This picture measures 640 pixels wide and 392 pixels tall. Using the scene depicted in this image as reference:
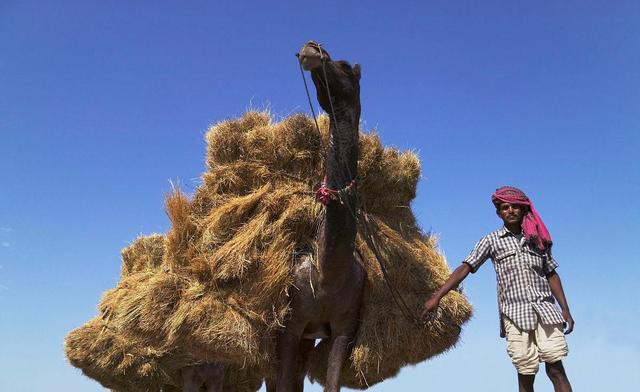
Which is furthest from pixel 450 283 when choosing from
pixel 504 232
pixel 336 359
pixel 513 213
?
pixel 336 359

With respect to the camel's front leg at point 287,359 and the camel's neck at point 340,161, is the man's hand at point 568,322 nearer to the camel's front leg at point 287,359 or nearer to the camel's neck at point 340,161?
the camel's neck at point 340,161

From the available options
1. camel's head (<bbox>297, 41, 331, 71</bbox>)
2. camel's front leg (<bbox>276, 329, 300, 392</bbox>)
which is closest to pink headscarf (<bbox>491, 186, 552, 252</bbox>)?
camel's head (<bbox>297, 41, 331, 71</bbox>)

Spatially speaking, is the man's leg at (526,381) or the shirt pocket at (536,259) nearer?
the man's leg at (526,381)

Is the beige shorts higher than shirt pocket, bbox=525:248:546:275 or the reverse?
the reverse

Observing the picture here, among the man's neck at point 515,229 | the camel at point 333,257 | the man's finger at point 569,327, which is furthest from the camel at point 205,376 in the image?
the man's finger at point 569,327

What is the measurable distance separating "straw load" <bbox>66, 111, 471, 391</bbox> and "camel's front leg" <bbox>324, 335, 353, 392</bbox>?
11 cm

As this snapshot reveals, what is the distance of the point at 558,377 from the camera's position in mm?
4090

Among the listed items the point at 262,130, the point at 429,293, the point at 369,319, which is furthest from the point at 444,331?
the point at 262,130

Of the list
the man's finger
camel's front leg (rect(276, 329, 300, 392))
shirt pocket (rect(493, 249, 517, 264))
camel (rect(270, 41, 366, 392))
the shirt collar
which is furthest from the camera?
camel's front leg (rect(276, 329, 300, 392))

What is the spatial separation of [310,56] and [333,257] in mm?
1655

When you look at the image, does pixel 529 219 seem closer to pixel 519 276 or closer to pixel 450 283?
pixel 519 276

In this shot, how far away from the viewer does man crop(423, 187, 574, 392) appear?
4094 mm

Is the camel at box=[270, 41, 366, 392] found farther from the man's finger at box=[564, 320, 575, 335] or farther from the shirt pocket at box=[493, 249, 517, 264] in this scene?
the man's finger at box=[564, 320, 575, 335]

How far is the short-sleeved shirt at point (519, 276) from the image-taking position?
4121 mm
